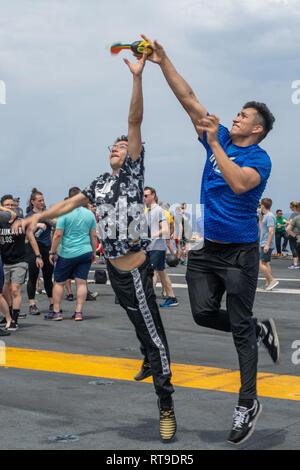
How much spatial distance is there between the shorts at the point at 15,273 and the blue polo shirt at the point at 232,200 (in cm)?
594

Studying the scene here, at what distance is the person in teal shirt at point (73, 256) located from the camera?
1116 cm

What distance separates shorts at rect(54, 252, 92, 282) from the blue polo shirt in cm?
632

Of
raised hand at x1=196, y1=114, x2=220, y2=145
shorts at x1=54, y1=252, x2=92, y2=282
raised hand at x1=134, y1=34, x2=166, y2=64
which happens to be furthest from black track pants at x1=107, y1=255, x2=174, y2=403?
shorts at x1=54, y1=252, x2=92, y2=282

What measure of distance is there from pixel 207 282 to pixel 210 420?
3.25 ft

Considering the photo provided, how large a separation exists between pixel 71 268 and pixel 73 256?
18cm

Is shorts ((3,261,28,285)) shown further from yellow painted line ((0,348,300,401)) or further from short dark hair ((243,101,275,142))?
short dark hair ((243,101,275,142))

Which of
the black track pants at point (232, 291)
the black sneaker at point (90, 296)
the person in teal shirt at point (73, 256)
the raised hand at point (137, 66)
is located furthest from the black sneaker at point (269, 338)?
the black sneaker at point (90, 296)

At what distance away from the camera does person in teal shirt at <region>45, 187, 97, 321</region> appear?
36.6 ft

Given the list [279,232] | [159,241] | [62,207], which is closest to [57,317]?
[159,241]

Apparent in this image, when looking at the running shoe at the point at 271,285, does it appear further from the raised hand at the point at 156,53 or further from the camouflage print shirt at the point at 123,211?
the raised hand at the point at 156,53

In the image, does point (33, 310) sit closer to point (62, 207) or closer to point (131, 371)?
point (131, 371)

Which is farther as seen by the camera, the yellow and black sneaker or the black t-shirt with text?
the black t-shirt with text

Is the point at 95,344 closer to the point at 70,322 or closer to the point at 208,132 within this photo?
the point at 70,322

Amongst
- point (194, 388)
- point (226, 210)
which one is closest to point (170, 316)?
point (194, 388)
